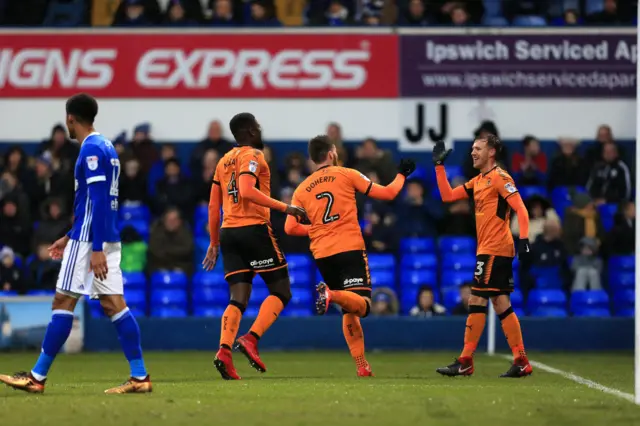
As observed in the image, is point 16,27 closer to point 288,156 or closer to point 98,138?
point 288,156

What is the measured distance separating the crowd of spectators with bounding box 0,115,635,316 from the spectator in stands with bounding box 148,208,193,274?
14 millimetres

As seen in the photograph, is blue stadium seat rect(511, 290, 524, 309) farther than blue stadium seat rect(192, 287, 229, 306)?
No

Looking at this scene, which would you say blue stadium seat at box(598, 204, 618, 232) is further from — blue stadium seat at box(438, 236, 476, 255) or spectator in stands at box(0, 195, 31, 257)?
spectator in stands at box(0, 195, 31, 257)

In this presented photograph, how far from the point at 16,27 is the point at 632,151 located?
10.0 metres

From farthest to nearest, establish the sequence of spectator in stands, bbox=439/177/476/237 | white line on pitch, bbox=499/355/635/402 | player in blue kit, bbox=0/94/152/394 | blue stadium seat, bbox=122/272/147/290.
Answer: spectator in stands, bbox=439/177/476/237 → blue stadium seat, bbox=122/272/147/290 → white line on pitch, bbox=499/355/635/402 → player in blue kit, bbox=0/94/152/394

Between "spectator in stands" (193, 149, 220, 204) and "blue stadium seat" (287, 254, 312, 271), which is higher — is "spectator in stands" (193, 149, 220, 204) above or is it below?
above

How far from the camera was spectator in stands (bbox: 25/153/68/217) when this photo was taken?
720 inches

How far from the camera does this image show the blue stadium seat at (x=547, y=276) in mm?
17688

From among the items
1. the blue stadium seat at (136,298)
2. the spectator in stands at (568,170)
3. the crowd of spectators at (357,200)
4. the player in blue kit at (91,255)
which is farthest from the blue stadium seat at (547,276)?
the player in blue kit at (91,255)

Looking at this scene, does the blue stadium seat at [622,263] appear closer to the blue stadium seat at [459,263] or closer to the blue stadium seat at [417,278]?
the blue stadium seat at [459,263]

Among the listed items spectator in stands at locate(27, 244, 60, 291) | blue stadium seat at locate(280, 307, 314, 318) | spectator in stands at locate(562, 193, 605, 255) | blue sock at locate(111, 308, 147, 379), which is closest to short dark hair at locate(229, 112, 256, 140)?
blue sock at locate(111, 308, 147, 379)

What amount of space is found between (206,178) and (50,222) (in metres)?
2.40

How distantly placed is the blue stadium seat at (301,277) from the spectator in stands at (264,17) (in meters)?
4.49

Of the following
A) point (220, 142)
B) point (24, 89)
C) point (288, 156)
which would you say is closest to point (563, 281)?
point (288, 156)
